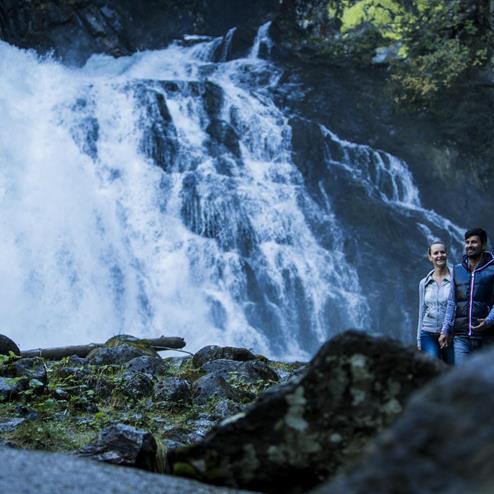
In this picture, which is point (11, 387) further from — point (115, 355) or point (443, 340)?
point (443, 340)

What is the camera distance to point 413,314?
18719 millimetres

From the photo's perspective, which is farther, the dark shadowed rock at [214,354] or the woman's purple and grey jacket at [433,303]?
the dark shadowed rock at [214,354]

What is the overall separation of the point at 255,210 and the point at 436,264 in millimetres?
13366

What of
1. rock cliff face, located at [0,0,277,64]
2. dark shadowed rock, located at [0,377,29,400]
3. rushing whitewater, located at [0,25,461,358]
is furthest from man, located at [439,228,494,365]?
rock cliff face, located at [0,0,277,64]

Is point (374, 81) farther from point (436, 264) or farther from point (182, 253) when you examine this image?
point (436, 264)

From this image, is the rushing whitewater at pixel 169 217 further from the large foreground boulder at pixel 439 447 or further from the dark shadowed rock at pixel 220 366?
the large foreground boulder at pixel 439 447

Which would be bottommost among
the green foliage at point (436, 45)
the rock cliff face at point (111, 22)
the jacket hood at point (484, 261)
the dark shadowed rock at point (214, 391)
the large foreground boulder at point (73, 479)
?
the dark shadowed rock at point (214, 391)

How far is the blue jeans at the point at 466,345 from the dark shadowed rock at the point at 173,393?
8.95 feet

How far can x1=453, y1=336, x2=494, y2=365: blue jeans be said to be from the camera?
496 cm

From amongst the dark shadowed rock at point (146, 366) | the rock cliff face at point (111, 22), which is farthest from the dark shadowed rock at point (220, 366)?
the rock cliff face at point (111, 22)

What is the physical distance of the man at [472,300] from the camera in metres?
4.89

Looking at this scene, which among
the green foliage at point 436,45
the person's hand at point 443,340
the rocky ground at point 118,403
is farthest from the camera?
the green foliage at point 436,45

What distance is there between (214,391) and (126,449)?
3.25 meters

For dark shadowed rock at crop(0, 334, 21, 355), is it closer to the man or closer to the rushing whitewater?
the rushing whitewater
